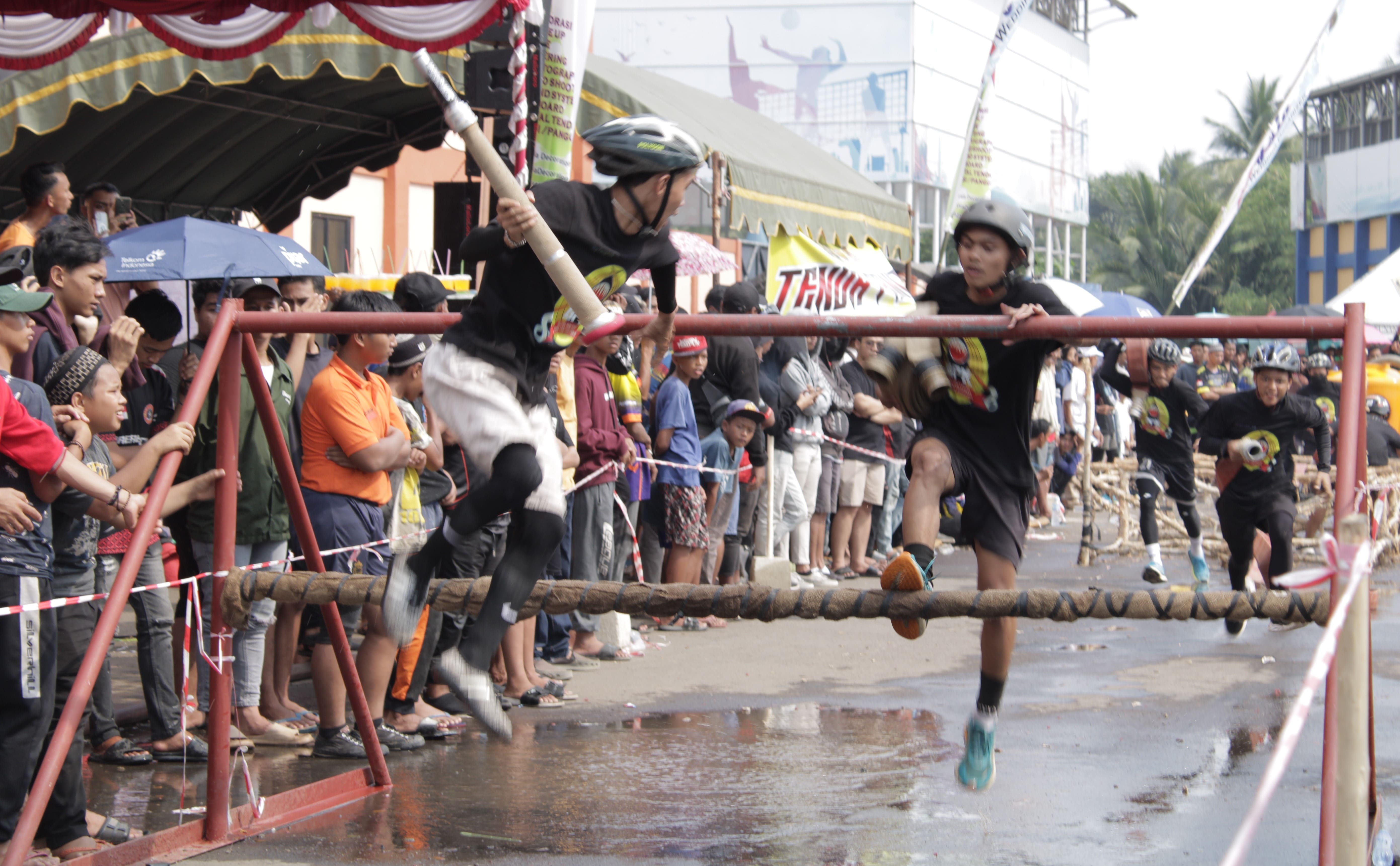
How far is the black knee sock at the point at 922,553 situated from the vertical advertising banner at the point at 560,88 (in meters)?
4.57

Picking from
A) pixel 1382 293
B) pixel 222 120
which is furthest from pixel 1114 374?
pixel 1382 293

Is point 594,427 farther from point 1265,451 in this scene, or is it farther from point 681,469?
point 1265,451

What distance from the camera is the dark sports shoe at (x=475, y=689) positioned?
3.77m

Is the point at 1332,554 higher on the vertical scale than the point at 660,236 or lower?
lower

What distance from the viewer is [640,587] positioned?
4.28 metres

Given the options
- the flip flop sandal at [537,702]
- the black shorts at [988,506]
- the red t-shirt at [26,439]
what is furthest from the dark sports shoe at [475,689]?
the flip flop sandal at [537,702]

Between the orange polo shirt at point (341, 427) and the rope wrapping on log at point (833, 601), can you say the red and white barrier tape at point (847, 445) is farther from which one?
the rope wrapping on log at point (833, 601)

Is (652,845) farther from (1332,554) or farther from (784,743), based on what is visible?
(1332,554)

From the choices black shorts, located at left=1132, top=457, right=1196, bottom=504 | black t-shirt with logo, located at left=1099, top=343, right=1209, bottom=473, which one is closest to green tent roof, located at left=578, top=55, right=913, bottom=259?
black t-shirt with logo, located at left=1099, top=343, right=1209, bottom=473

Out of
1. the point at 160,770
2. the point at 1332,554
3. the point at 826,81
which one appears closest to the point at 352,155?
the point at 160,770

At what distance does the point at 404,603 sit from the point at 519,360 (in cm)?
78

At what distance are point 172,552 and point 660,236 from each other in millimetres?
4276

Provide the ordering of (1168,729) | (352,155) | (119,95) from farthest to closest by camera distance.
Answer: (352,155) → (119,95) → (1168,729)

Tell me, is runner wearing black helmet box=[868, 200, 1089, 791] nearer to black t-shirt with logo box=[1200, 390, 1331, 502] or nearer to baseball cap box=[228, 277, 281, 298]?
baseball cap box=[228, 277, 281, 298]
